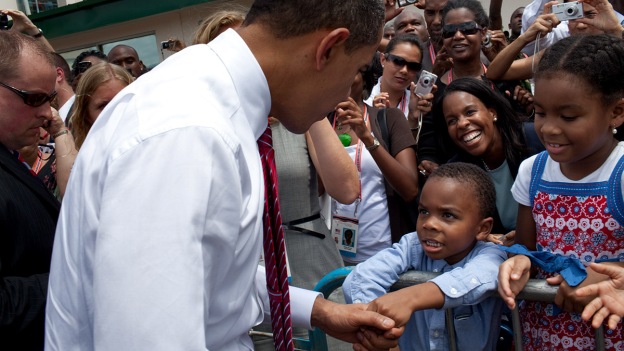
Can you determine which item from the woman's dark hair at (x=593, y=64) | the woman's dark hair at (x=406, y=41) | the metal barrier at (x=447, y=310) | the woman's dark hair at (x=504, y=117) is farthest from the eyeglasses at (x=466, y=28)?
the metal barrier at (x=447, y=310)

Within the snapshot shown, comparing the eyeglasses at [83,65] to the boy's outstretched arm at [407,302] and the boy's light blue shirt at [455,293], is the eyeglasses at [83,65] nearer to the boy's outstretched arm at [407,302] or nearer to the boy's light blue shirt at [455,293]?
the boy's light blue shirt at [455,293]

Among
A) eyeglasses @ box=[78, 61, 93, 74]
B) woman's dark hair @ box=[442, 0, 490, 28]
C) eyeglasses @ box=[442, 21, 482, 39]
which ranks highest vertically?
woman's dark hair @ box=[442, 0, 490, 28]

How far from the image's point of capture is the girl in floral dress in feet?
6.86

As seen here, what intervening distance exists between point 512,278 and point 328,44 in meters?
1.10

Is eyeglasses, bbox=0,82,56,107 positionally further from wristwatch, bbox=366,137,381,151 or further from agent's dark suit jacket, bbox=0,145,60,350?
wristwatch, bbox=366,137,381,151

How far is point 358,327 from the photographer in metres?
1.87

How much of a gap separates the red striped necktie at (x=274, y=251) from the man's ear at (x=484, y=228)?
1.14m

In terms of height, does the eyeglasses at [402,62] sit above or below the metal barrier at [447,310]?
above

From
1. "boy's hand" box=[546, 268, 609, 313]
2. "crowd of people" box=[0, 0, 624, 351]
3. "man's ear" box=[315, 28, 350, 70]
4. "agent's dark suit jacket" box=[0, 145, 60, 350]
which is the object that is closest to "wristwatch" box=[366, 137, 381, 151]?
"crowd of people" box=[0, 0, 624, 351]

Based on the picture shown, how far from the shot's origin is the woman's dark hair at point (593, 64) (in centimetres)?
216

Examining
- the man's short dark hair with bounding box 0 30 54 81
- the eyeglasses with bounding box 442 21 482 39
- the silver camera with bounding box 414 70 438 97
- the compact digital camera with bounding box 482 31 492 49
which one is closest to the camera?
the man's short dark hair with bounding box 0 30 54 81

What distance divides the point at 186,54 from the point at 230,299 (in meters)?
0.54

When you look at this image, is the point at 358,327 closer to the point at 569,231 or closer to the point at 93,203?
the point at 569,231

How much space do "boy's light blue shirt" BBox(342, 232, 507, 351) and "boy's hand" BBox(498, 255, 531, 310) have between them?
105mm
